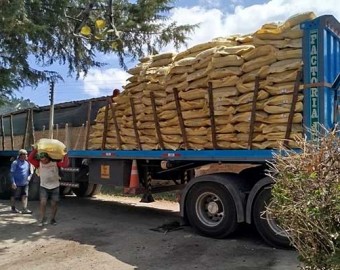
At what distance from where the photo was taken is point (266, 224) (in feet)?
20.9

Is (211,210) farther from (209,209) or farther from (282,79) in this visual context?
(282,79)

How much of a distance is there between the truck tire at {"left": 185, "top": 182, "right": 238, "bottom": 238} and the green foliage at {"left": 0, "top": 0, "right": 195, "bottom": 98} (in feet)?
23.2

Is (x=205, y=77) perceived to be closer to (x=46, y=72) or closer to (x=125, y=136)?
(x=125, y=136)

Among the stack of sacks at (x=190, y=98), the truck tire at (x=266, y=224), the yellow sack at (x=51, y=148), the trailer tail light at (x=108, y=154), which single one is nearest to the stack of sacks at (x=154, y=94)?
the stack of sacks at (x=190, y=98)

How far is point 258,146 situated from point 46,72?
1094 centimetres

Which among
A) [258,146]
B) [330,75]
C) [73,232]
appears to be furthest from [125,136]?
[330,75]

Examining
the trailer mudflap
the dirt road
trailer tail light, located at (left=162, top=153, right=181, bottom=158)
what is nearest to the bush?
the dirt road

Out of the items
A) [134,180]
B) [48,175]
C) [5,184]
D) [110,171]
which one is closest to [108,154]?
[110,171]

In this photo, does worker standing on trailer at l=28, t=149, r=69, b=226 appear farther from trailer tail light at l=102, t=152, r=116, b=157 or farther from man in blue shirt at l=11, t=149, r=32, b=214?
man in blue shirt at l=11, t=149, r=32, b=214

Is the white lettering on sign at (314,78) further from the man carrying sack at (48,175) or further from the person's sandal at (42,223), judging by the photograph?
the person's sandal at (42,223)

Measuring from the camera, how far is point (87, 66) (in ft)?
54.3

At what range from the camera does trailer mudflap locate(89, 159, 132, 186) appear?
28.9 feet

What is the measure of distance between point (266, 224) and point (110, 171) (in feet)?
12.5

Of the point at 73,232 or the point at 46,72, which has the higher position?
the point at 46,72
